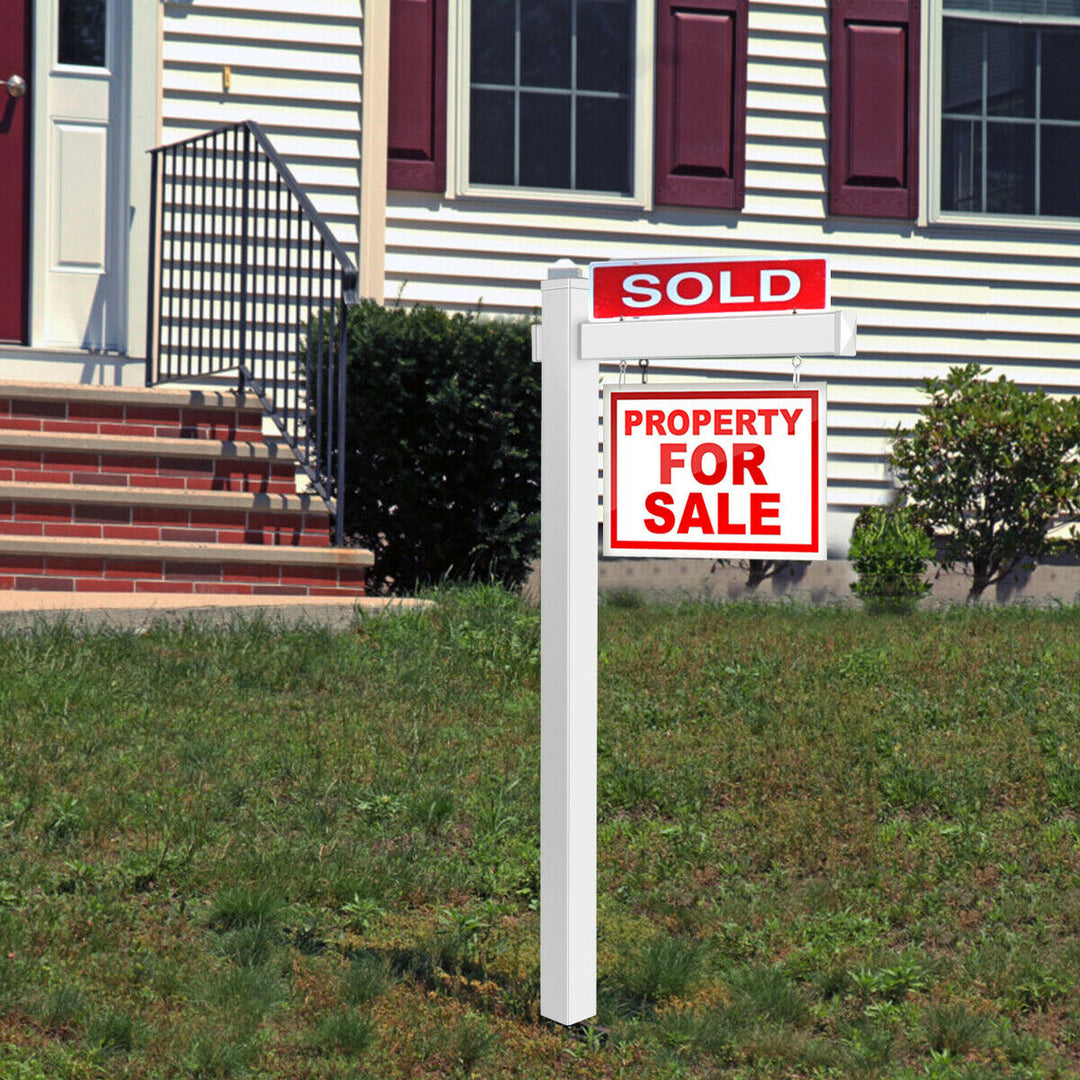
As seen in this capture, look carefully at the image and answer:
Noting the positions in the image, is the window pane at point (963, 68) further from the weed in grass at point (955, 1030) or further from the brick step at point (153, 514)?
the weed in grass at point (955, 1030)

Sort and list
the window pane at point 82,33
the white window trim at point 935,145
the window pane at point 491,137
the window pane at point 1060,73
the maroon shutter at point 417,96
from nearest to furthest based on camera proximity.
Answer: the window pane at point 82,33 < the maroon shutter at point 417,96 < the window pane at point 491,137 < the white window trim at point 935,145 < the window pane at point 1060,73

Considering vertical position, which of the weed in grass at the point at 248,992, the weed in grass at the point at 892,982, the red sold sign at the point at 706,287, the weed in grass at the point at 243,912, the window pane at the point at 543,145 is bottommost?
the weed in grass at the point at 892,982

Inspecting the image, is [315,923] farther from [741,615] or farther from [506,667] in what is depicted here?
[741,615]

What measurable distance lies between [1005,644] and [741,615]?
1.41 meters

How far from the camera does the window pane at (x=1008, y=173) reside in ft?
32.4

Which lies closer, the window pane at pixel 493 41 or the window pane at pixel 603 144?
the window pane at pixel 493 41

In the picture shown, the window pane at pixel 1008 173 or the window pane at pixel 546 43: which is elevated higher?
the window pane at pixel 546 43

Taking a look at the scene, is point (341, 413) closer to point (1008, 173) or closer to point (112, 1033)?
point (112, 1033)

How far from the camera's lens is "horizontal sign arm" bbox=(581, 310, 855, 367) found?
9.98 feet

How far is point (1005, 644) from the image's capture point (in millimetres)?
6336

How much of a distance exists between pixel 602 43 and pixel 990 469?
3.52 metres

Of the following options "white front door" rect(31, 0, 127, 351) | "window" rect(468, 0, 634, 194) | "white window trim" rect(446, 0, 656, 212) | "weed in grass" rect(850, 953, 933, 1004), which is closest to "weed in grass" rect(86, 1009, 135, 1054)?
"weed in grass" rect(850, 953, 933, 1004)

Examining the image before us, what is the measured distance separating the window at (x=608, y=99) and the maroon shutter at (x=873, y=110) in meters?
0.64

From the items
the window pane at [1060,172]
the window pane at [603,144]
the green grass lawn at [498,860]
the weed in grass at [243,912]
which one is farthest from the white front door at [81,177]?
the window pane at [1060,172]
